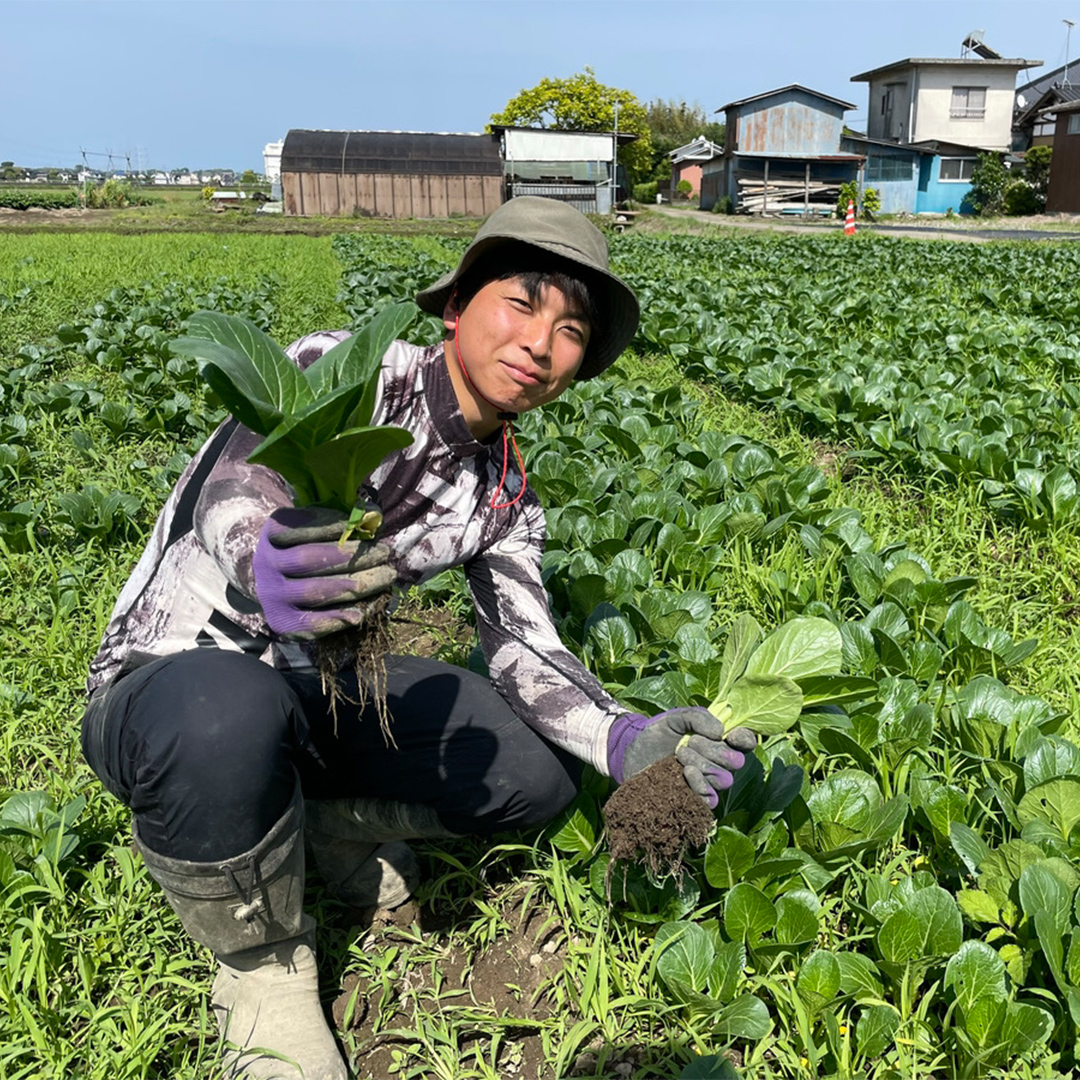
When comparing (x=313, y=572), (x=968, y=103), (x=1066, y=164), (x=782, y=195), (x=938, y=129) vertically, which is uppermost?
(x=968, y=103)

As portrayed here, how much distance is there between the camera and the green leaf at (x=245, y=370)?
1254 mm

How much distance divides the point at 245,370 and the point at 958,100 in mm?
47405

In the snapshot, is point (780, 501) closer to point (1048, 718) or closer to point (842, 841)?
point (1048, 718)

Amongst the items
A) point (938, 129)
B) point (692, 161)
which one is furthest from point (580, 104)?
point (938, 129)

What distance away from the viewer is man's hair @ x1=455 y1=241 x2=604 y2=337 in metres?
1.81

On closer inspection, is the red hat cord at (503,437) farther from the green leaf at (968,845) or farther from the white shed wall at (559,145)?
the white shed wall at (559,145)

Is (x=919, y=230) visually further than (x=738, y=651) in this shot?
Yes

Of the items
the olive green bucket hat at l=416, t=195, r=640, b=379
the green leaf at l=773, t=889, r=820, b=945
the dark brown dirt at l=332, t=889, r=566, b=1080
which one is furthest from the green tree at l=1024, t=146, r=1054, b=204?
the dark brown dirt at l=332, t=889, r=566, b=1080

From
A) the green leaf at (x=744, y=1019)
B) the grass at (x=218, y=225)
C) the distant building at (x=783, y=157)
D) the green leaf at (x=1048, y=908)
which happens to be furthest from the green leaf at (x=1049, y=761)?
the distant building at (x=783, y=157)

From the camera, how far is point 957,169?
3878 centimetres

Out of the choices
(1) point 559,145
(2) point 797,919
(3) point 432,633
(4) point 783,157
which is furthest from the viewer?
(4) point 783,157

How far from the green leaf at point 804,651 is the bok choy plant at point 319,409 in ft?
2.30

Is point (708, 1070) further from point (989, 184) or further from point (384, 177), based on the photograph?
point (989, 184)

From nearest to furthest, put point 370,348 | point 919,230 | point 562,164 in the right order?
point 370,348 → point 919,230 → point 562,164
